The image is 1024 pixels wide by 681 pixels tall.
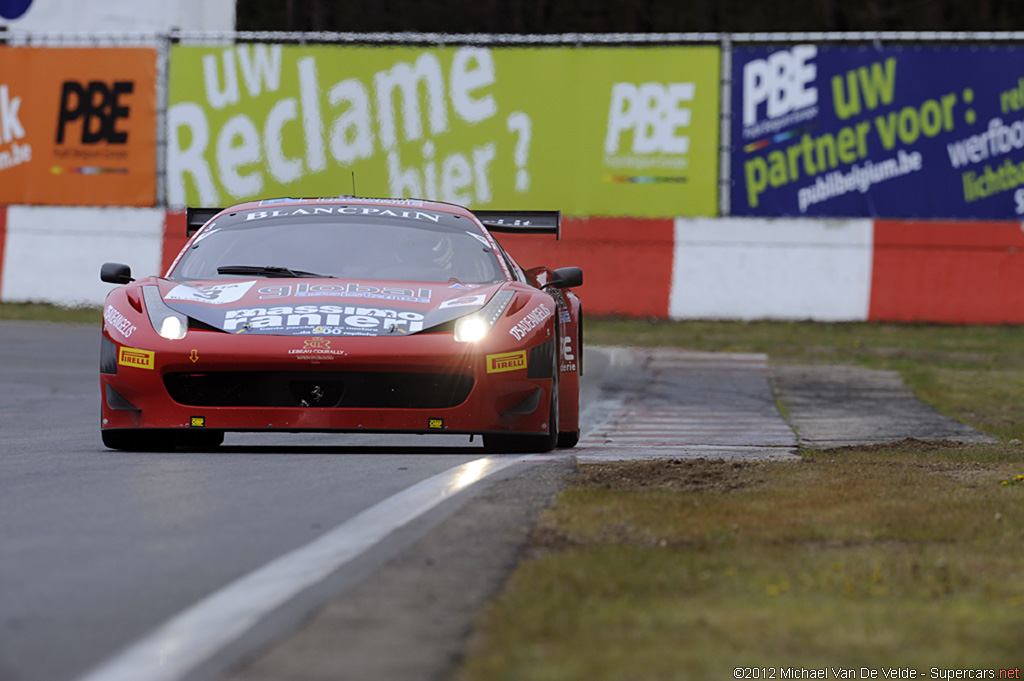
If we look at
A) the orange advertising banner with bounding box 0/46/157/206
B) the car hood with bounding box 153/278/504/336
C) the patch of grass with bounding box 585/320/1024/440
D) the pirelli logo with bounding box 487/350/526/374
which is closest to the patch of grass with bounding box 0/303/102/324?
the orange advertising banner with bounding box 0/46/157/206

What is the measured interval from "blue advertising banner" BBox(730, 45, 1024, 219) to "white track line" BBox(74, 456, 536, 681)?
15611mm

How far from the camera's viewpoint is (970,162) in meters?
20.8

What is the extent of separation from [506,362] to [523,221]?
256 cm

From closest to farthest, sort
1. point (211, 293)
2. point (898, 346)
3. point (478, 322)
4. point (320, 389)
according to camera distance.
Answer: point (320, 389)
point (478, 322)
point (211, 293)
point (898, 346)

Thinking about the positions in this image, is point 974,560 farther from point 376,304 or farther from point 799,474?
point 376,304

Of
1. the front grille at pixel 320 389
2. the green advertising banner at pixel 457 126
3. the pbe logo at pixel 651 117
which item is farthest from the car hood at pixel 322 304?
the pbe logo at pixel 651 117

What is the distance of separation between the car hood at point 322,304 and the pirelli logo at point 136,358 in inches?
10.2

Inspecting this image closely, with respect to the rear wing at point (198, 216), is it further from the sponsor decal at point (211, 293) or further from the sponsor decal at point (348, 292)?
the sponsor decal at point (348, 292)

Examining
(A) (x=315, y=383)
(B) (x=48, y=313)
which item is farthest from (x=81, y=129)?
(A) (x=315, y=383)

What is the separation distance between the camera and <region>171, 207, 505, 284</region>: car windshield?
8.45 metres

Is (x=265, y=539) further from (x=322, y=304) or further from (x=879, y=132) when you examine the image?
(x=879, y=132)

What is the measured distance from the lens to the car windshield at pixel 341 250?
8445 mm

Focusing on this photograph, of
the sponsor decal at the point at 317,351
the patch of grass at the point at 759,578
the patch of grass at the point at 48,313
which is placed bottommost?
the patch of grass at the point at 48,313

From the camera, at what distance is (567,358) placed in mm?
8859
